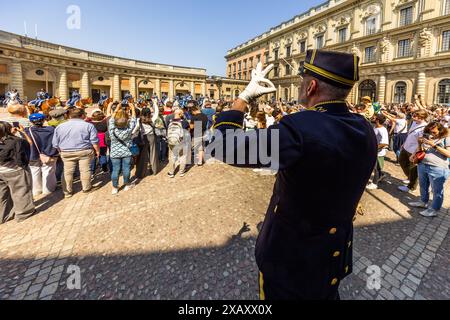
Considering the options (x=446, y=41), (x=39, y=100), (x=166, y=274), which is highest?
(x=446, y=41)

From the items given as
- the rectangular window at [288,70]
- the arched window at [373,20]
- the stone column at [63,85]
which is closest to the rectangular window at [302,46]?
the rectangular window at [288,70]

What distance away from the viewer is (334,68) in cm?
131

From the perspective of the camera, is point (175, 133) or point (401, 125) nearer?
point (175, 133)

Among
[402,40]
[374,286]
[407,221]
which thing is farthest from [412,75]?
[374,286]

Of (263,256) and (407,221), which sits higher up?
(263,256)

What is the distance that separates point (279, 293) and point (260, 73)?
4.97 feet

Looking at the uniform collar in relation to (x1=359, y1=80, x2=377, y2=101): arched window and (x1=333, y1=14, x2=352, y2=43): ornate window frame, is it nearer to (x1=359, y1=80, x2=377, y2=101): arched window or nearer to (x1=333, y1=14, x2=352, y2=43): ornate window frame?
(x1=359, y1=80, x2=377, y2=101): arched window

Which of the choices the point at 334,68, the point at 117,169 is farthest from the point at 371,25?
the point at 334,68

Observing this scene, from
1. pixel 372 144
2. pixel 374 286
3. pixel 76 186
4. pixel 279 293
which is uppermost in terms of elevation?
pixel 372 144

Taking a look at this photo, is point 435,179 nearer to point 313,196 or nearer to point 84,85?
point 313,196

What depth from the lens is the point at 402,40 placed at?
2694 centimetres

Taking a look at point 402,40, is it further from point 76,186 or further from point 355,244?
point 76,186

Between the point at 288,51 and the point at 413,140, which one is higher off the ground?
the point at 288,51

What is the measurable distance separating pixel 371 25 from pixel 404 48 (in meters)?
5.54
